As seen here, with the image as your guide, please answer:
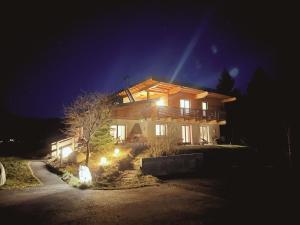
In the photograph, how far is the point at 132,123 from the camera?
23.7 m

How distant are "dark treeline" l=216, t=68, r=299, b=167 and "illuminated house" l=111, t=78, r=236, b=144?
4.45m

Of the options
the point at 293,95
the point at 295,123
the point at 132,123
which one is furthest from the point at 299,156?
the point at 132,123

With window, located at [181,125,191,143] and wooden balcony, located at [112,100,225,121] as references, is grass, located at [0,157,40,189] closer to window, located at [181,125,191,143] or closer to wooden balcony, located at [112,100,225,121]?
wooden balcony, located at [112,100,225,121]

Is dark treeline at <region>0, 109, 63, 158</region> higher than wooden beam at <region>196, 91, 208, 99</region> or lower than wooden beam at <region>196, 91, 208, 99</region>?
lower

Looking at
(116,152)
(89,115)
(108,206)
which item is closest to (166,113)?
(116,152)

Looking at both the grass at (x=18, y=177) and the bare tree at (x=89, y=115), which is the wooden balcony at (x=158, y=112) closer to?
the bare tree at (x=89, y=115)

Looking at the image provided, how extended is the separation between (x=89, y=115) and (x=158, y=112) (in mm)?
8876

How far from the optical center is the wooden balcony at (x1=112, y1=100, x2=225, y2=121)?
22875 mm

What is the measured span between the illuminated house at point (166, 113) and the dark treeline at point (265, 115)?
4.45m

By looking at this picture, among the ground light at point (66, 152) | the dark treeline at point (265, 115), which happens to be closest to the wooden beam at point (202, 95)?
the dark treeline at point (265, 115)

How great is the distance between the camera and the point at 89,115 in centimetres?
1566

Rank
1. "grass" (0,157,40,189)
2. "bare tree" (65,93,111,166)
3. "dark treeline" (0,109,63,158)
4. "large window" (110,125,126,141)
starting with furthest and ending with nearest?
"dark treeline" (0,109,63,158), "large window" (110,125,126,141), "bare tree" (65,93,111,166), "grass" (0,157,40,189)

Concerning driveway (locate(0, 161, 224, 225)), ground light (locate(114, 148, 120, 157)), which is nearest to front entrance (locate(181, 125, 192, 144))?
ground light (locate(114, 148, 120, 157))

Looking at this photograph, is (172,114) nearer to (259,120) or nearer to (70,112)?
(70,112)
